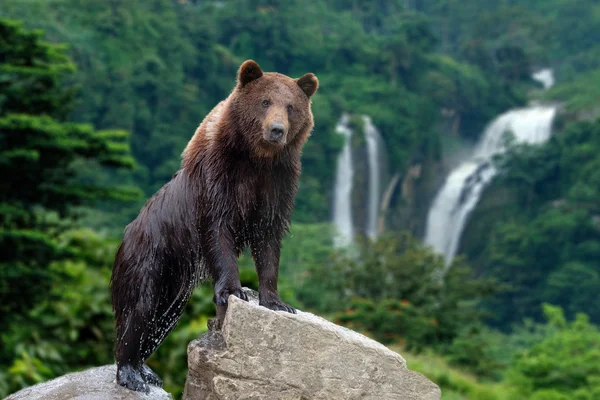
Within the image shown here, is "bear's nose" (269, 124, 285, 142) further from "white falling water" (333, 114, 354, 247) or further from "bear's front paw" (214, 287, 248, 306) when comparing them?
"white falling water" (333, 114, 354, 247)

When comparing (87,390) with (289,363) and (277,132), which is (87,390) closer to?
(289,363)

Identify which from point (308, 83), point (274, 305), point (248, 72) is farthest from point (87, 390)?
point (308, 83)

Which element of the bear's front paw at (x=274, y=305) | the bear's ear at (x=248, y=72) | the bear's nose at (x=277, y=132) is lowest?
the bear's front paw at (x=274, y=305)

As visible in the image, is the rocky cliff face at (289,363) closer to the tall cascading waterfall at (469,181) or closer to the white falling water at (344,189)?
the tall cascading waterfall at (469,181)

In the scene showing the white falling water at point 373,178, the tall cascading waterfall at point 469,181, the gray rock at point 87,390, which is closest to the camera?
the gray rock at point 87,390

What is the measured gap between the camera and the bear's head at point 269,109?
422 cm

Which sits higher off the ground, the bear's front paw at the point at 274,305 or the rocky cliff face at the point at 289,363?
the bear's front paw at the point at 274,305

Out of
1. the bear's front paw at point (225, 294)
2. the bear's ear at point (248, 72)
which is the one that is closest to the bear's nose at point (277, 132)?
the bear's ear at point (248, 72)

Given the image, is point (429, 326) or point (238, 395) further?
point (429, 326)

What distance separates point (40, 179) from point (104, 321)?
178cm

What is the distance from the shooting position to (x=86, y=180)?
30594 mm

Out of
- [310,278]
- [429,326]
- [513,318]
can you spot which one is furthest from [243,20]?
[429,326]

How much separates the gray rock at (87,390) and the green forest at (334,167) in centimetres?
394

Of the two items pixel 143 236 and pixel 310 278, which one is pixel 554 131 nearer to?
pixel 310 278
